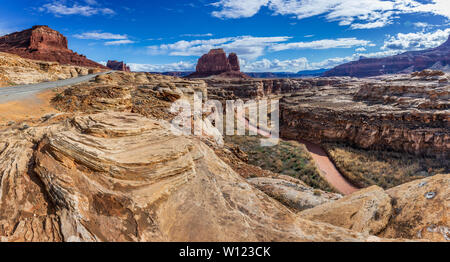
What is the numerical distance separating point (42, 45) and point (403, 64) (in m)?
228

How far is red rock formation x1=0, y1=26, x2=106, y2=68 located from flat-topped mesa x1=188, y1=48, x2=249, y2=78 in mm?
70462

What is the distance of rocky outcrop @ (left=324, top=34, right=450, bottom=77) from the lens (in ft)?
445

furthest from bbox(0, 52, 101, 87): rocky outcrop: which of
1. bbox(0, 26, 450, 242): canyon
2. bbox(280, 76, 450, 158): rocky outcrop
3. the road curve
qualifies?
bbox(280, 76, 450, 158): rocky outcrop

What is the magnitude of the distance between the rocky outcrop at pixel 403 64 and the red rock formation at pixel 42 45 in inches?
7894

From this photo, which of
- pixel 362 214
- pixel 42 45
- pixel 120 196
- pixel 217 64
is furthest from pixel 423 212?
pixel 217 64

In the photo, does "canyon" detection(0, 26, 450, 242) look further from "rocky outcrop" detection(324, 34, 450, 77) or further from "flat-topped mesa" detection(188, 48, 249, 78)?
"rocky outcrop" detection(324, 34, 450, 77)

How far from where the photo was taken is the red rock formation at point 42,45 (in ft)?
251

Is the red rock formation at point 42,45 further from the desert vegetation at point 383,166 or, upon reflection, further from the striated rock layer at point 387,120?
the desert vegetation at point 383,166

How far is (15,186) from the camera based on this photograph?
13.0 ft

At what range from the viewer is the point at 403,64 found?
154625 mm

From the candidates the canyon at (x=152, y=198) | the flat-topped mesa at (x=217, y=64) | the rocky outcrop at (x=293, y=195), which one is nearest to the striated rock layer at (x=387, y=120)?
the rocky outcrop at (x=293, y=195)

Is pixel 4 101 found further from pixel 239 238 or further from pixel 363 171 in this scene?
pixel 363 171

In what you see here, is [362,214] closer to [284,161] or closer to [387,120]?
[284,161]
